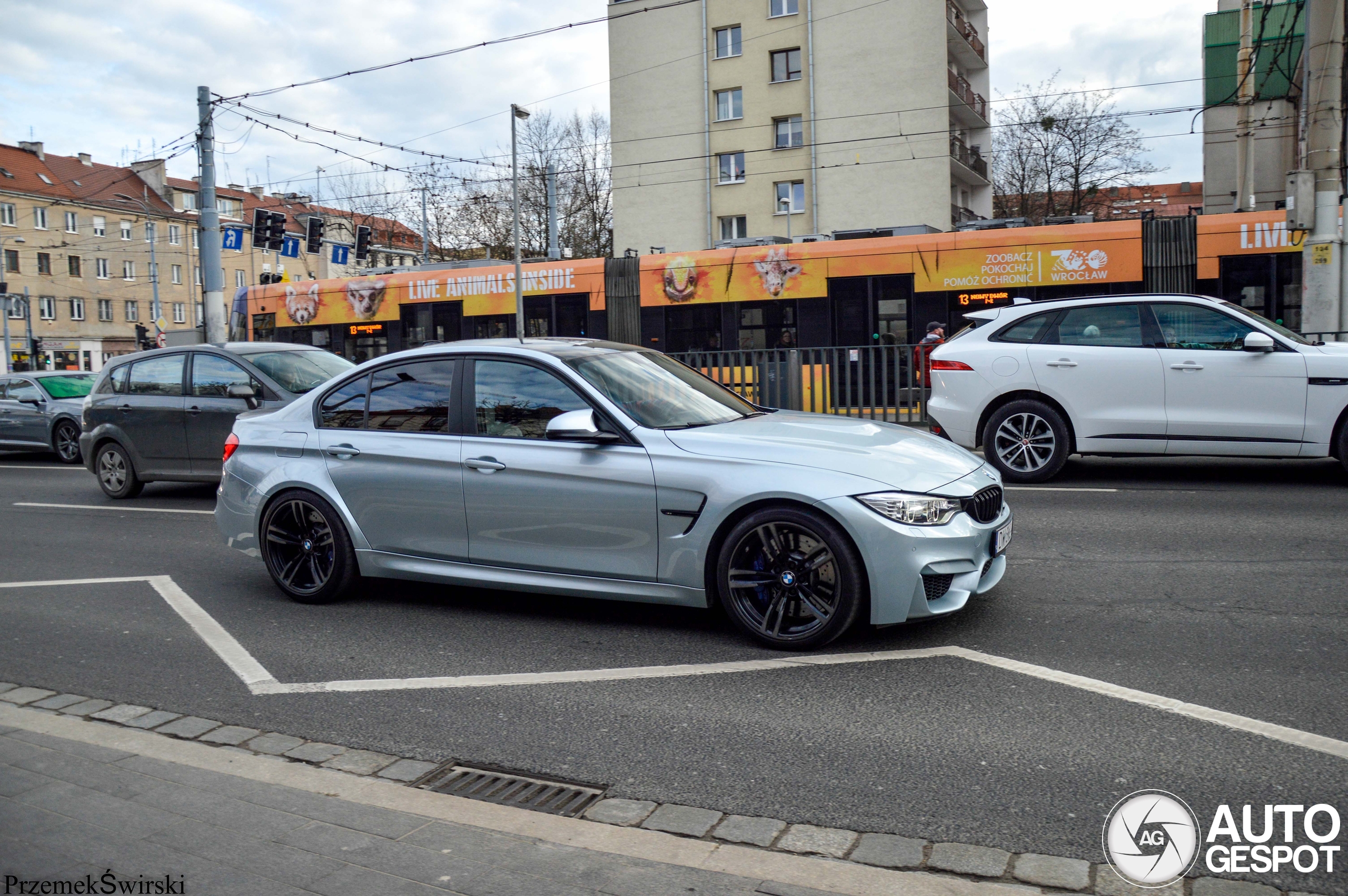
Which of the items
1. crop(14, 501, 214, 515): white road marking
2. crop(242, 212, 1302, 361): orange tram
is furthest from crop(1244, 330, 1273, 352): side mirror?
crop(14, 501, 214, 515): white road marking

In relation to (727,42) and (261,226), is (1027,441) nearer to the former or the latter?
(261,226)

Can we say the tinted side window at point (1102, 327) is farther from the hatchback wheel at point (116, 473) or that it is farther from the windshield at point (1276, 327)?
the hatchback wheel at point (116, 473)

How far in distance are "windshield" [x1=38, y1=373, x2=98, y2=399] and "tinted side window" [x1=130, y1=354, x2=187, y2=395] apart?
692 cm

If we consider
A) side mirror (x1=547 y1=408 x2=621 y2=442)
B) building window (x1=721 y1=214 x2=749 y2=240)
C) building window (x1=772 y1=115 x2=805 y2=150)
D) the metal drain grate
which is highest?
building window (x1=772 y1=115 x2=805 y2=150)

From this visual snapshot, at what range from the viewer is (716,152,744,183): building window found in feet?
141

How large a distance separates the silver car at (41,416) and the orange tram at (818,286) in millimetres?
4878

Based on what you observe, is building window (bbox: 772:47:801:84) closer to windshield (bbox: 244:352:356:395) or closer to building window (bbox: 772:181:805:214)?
building window (bbox: 772:181:805:214)

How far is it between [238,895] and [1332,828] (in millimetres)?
3087

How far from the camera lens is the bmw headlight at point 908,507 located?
193 inches

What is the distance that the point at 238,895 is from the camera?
308 centimetres

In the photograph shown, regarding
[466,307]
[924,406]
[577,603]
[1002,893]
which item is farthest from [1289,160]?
[1002,893]

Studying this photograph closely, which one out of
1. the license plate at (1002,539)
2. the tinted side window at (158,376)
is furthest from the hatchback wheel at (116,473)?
the license plate at (1002,539)
